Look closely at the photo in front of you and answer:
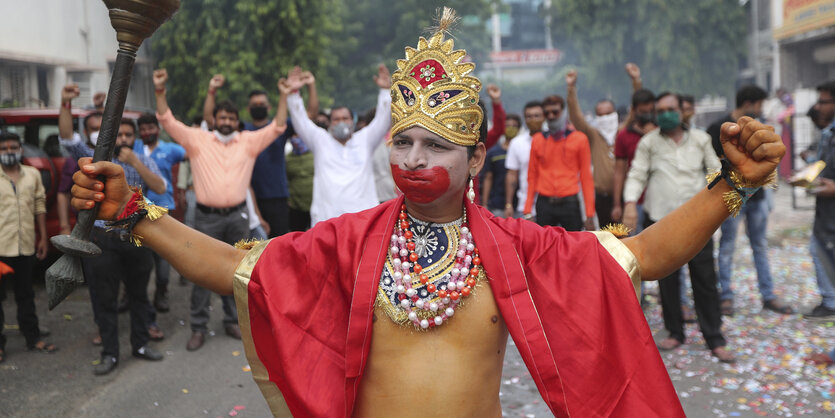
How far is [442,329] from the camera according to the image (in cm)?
241

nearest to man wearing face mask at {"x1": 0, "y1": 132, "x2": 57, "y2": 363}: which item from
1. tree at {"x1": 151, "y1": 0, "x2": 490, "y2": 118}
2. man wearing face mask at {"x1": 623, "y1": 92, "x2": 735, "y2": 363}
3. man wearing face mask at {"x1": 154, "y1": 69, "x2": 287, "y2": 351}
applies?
man wearing face mask at {"x1": 154, "y1": 69, "x2": 287, "y2": 351}

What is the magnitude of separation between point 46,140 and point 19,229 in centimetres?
284

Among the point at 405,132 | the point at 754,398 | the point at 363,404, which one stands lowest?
the point at 754,398

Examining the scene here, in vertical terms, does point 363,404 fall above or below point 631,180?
below

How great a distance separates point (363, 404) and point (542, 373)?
62 cm

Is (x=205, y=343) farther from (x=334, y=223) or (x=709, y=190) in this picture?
(x=709, y=190)

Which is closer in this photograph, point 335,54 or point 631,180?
point 631,180

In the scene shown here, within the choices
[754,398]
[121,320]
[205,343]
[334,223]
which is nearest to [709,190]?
[334,223]

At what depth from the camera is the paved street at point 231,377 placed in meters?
4.99

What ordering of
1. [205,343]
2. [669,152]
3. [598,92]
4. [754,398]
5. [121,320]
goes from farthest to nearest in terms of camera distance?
[598,92] < [121,320] < [205,343] < [669,152] < [754,398]

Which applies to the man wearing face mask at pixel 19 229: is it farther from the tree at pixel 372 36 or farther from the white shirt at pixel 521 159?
the tree at pixel 372 36

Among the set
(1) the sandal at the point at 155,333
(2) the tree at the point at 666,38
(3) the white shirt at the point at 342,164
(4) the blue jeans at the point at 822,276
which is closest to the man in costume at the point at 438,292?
(3) the white shirt at the point at 342,164

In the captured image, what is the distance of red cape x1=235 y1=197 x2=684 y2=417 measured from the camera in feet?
7.64

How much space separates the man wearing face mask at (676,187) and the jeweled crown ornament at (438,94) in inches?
148
